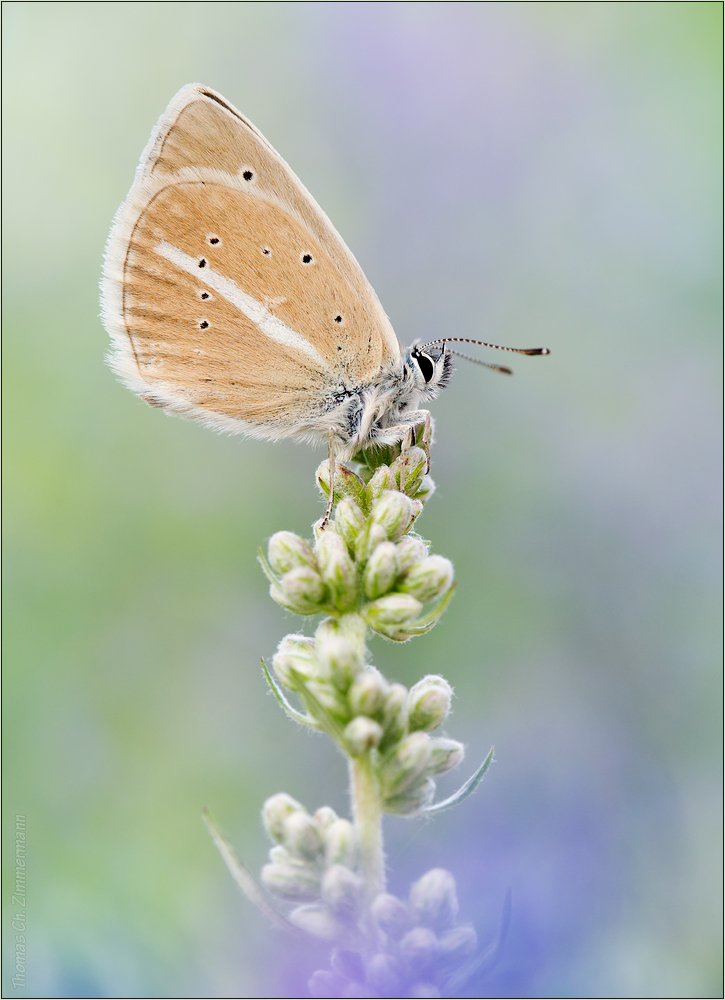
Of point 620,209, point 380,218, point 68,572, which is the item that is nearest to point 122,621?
point 68,572

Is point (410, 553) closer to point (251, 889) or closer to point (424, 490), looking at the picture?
point (424, 490)

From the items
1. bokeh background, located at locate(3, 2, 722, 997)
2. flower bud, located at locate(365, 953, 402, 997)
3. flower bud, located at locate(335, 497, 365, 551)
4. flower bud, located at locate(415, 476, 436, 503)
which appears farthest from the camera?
bokeh background, located at locate(3, 2, 722, 997)

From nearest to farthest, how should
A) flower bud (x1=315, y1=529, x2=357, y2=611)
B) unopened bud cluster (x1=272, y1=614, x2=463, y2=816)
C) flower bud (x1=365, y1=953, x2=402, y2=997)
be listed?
flower bud (x1=365, y1=953, x2=402, y2=997), unopened bud cluster (x1=272, y1=614, x2=463, y2=816), flower bud (x1=315, y1=529, x2=357, y2=611)

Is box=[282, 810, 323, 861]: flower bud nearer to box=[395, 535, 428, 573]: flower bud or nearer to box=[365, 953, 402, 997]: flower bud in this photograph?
box=[365, 953, 402, 997]: flower bud

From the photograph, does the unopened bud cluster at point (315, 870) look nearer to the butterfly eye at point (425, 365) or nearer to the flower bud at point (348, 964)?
the flower bud at point (348, 964)

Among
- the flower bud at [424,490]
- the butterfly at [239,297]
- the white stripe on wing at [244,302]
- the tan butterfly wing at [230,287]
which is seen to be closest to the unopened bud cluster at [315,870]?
the flower bud at [424,490]

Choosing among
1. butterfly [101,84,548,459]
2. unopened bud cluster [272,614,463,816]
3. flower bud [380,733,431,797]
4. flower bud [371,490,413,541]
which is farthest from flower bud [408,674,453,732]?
butterfly [101,84,548,459]

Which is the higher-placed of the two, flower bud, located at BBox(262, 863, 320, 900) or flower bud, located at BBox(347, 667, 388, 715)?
flower bud, located at BBox(347, 667, 388, 715)
